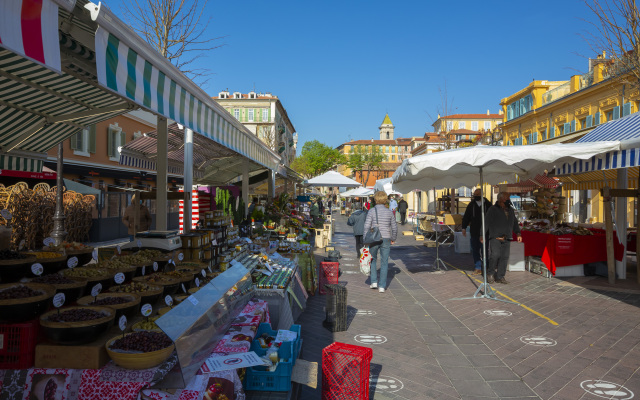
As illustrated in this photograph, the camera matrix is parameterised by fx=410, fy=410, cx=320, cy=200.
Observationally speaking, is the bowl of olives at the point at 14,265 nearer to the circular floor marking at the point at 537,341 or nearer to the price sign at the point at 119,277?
the price sign at the point at 119,277

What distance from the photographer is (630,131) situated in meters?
7.35

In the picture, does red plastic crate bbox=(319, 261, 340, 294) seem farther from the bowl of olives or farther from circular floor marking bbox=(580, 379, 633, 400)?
the bowl of olives

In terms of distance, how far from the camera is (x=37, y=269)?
306 centimetres

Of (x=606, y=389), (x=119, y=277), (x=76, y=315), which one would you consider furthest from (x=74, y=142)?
(x=606, y=389)

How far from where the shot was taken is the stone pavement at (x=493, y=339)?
3.84 m

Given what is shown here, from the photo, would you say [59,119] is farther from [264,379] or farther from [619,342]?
[619,342]

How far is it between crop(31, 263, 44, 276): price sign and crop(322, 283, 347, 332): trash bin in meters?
3.40

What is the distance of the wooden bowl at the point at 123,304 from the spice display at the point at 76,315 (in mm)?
147

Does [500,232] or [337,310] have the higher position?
[500,232]

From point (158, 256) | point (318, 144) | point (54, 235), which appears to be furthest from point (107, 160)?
point (318, 144)

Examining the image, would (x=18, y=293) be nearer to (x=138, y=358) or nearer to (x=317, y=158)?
(x=138, y=358)

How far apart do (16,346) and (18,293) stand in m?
0.31

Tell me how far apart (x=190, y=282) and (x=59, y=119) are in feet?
9.52

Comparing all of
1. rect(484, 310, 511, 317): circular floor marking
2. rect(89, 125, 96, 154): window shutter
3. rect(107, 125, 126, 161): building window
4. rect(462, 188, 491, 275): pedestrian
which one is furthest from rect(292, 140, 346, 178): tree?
rect(484, 310, 511, 317): circular floor marking
